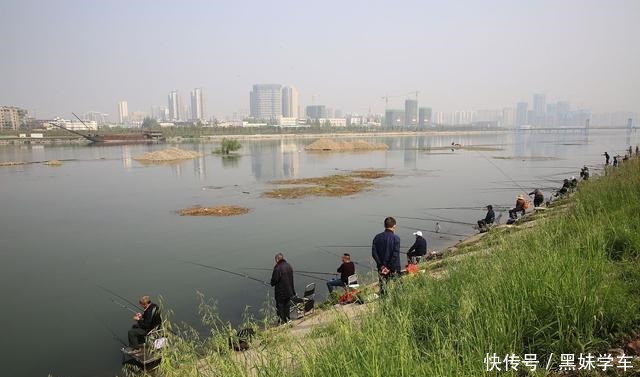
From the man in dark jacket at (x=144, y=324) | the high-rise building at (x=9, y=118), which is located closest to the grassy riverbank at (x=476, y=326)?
the man in dark jacket at (x=144, y=324)

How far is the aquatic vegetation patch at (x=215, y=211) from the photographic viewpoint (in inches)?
902

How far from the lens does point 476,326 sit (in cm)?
369

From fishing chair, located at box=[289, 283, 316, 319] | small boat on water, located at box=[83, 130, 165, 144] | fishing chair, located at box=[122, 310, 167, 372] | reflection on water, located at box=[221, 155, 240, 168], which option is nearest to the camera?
fishing chair, located at box=[122, 310, 167, 372]

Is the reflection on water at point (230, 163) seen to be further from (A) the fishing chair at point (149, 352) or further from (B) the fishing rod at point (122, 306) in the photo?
(A) the fishing chair at point (149, 352)

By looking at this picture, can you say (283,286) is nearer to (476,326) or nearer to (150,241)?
(476,326)

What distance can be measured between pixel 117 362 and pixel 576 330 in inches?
329

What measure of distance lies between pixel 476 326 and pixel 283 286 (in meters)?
5.29

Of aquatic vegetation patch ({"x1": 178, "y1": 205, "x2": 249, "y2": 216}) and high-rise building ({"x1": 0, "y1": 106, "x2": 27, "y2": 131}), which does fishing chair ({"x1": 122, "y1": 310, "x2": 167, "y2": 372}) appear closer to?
aquatic vegetation patch ({"x1": 178, "y1": 205, "x2": 249, "y2": 216})

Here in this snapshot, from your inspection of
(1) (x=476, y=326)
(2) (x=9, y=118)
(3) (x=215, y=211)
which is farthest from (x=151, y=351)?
(2) (x=9, y=118)

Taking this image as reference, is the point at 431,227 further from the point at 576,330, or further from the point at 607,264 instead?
the point at 576,330

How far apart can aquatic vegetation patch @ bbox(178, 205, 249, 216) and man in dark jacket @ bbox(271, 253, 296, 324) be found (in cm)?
1475

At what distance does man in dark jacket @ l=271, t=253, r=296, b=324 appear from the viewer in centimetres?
839

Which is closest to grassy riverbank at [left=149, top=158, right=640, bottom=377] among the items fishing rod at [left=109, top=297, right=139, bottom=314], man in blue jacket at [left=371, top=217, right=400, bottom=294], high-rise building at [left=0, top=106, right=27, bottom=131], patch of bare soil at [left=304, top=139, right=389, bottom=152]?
man in blue jacket at [left=371, top=217, right=400, bottom=294]

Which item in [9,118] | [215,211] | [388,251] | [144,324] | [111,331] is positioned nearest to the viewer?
[388,251]
